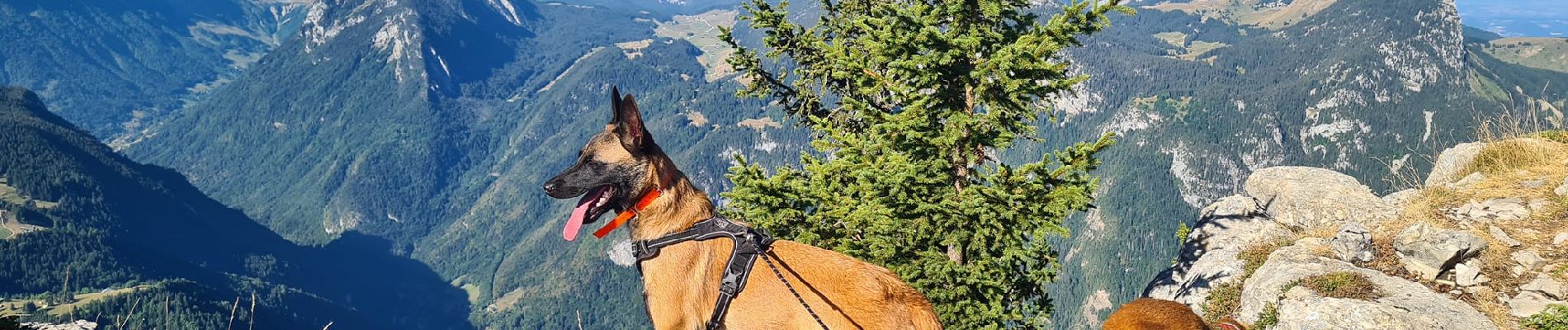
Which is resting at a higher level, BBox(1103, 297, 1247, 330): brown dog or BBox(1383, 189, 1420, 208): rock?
BBox(1103, 297, 1247, 330): brown dog

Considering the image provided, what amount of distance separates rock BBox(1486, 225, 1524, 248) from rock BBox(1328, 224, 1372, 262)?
4.45ft

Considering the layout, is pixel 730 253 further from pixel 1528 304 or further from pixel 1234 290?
pixel 1234 290

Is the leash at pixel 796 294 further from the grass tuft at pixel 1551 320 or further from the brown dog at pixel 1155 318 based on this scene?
the grass tuft at pixel 1551 320

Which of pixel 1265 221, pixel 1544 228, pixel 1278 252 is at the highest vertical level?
pixel 1544 228

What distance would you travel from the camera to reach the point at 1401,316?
912 centimetres

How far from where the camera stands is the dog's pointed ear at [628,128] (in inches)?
224

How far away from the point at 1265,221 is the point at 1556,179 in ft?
19.8

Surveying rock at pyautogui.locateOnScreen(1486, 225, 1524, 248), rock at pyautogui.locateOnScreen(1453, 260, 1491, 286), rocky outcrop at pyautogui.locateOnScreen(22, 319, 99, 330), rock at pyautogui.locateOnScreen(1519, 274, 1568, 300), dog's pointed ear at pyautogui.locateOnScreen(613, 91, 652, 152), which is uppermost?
dog's pointed ear at pyautogui.locateOnScreen(613, 91, 652, 152)

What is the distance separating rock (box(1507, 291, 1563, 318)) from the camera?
29.6 feet

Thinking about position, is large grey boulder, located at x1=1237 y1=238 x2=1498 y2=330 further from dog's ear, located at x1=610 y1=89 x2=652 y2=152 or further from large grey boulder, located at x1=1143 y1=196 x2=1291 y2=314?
dog's ear, located at x1=610 y1=89 x2=652 y2=152

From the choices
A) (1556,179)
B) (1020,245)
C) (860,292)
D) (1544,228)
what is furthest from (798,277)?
(1556,179)

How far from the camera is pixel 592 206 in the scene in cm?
592

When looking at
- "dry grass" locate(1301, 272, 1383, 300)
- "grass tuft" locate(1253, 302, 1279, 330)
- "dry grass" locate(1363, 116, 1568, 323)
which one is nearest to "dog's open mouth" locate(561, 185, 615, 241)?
"grass tuft" locate(1253, 302, 1279, 330)

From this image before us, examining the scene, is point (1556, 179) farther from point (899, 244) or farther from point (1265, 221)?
point (899, 244)
